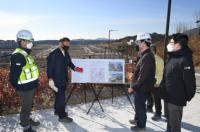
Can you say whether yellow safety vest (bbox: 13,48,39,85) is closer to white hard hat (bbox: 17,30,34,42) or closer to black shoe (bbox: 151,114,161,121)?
white hard hat (bbox: 17,30,34,42)

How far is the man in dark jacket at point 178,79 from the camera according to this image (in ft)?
18.7

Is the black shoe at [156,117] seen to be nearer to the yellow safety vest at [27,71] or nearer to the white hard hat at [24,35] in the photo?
the yellow safety vest at [27,71]

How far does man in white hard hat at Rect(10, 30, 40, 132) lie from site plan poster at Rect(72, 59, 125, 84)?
7.29ft

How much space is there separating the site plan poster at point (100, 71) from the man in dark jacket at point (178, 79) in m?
3.20

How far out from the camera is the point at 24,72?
7004 millimetres

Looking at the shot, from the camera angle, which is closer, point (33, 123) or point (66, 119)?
point (33, 123)

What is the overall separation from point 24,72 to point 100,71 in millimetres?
2786

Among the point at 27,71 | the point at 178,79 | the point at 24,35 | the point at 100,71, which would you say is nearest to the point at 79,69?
the point at 100,71

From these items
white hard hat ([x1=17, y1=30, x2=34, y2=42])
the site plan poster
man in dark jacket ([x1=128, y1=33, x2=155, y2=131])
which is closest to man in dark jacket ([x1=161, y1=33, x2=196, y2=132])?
man in dark jacket ([x1=128, y1=33, x2=155, y2=131])

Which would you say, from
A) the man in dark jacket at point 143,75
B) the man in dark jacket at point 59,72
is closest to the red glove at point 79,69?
the man in dark jacket at point 59,72

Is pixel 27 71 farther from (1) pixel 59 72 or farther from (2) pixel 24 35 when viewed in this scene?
(1) pixel 59 72

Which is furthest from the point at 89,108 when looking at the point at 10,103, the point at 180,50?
the point at 180,50

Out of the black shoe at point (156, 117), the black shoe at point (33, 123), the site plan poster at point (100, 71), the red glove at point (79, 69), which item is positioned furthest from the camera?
the site plan poster at point (100, 71)

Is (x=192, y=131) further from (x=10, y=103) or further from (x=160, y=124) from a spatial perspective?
(x=10, y=103)
